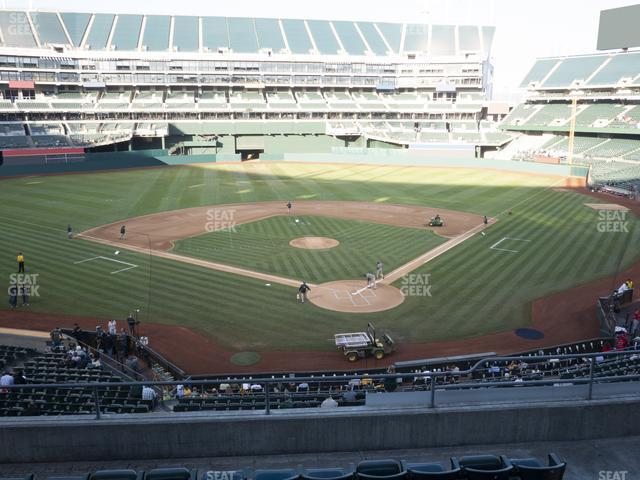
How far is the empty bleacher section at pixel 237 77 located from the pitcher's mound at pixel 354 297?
64.2 metres

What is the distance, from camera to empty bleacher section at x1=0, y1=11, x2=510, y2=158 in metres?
85.8

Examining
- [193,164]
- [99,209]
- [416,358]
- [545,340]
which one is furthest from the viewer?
[193,164]

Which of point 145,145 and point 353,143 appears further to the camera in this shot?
point 353,143

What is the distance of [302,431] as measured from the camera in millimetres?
8219

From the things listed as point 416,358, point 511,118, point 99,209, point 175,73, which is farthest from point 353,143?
point 416,358

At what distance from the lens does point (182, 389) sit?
54.4 feet

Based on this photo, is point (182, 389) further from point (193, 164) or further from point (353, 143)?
point (353, 143)

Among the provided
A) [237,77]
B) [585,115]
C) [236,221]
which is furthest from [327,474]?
[237,77]

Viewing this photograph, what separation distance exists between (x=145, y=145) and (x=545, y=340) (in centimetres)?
8036

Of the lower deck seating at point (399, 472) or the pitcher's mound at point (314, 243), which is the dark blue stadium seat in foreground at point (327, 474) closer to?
the lower deck seating at point (399, 472)

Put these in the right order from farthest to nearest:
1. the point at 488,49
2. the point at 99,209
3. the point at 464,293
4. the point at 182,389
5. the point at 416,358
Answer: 1. the point at 488,49
2. the point at 99,209
3. the point at 464,293
4. the point at 416,358
5. the point at 182,389

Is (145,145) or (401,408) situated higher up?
(145,145)

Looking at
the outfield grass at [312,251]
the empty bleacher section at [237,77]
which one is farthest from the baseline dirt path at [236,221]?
the empty bleacher section at [237,77]

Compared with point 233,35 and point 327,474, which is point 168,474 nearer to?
point 327,474
